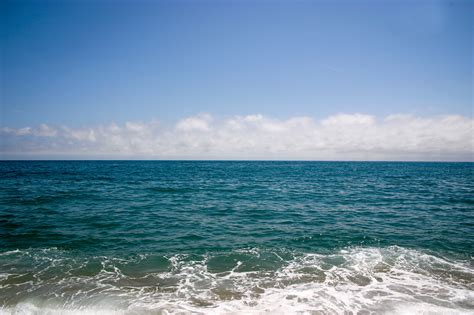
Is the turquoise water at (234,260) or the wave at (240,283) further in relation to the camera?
the turquoise water at (234,260)

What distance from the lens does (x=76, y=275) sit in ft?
32.0

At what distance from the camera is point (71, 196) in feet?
86.8

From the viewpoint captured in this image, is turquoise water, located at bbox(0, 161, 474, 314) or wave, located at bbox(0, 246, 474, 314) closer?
wave, located at bbox(0, 246, 474, 314)

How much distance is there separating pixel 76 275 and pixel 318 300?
915 centimetres

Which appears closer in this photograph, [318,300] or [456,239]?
[318,300]

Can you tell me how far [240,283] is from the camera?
9.27m

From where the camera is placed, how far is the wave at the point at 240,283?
25.1ft

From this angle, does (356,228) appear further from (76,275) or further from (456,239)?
(76,275)

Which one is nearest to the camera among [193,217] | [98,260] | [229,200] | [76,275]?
[76,275]

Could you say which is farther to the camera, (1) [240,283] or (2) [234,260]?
(2) [234,260]

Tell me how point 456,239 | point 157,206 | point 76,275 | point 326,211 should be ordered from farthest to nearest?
point 157,206
point 326,211
point 456,239
point 76,275

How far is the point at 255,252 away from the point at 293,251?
6.37 ft

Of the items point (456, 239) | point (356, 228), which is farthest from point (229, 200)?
point (456, 239)

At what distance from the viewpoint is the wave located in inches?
302
